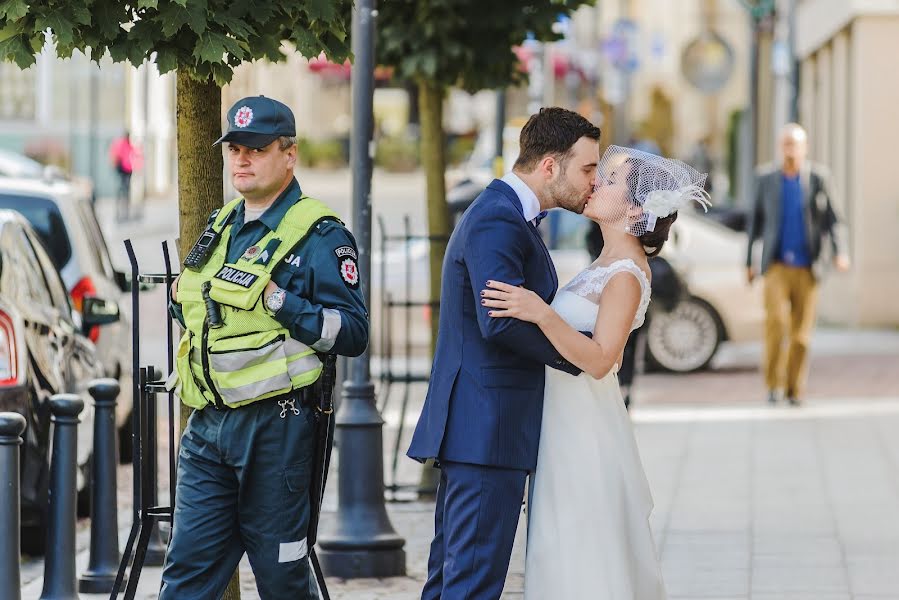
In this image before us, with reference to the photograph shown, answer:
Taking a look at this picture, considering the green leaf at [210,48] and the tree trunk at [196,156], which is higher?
the green leaf at [210,48]

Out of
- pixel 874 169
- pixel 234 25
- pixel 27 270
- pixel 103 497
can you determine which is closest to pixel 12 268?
pixel 27 270

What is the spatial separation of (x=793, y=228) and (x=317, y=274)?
28.3 feet

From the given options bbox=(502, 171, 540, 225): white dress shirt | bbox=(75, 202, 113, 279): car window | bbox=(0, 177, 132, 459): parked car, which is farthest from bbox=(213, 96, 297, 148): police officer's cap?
bbox=(75, 202, 113, 279): car window

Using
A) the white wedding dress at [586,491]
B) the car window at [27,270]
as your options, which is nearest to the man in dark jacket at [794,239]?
the car window at [27,270]

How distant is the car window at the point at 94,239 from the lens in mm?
10734

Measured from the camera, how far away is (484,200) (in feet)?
17.0

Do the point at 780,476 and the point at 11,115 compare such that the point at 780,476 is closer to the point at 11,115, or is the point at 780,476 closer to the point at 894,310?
the point at 894,310

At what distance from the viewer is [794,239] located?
43.7 feet

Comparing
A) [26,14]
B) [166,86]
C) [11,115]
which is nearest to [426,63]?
[26,14]

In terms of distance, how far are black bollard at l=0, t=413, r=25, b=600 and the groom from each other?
5.45 feet

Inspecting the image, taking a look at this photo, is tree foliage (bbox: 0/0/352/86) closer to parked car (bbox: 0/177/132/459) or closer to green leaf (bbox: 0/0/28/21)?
green leaf (bbox: 0/0/28/21)

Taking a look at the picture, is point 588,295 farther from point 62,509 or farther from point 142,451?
point 62,509

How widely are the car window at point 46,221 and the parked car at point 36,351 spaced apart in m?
0.92

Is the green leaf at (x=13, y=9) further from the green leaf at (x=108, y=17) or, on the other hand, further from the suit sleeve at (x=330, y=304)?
the suit sleeve at (x=330, y=304)
